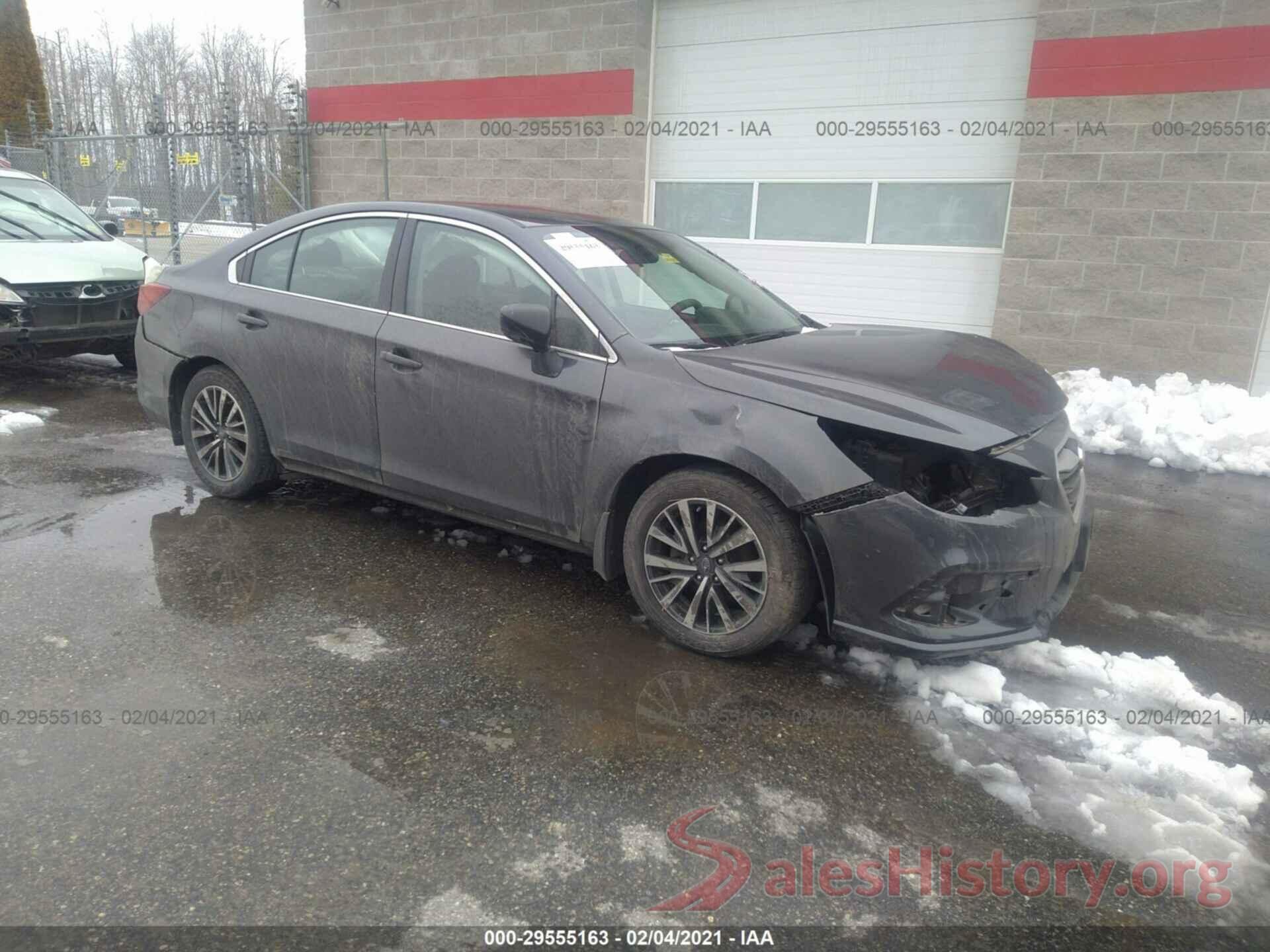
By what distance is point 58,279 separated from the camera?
7.48 m

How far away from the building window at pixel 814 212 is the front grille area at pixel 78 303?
656 cm

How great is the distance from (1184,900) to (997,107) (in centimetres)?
848

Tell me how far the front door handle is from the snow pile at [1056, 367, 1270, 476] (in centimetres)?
477

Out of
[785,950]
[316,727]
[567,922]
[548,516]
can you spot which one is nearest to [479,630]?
[548,516]

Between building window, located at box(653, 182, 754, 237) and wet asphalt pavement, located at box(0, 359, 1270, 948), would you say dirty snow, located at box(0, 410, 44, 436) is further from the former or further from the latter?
building window, located at box(653, 182, 754, 237)

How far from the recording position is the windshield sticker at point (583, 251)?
392 cm

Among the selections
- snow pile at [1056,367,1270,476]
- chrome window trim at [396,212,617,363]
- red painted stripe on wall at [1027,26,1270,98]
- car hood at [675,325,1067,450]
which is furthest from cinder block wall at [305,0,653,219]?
car hood at [675,325,1067,450]

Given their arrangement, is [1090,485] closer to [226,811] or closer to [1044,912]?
[1044,912]

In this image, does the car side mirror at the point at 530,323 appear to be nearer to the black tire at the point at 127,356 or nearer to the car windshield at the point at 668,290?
the car windshield at the point at 668,290

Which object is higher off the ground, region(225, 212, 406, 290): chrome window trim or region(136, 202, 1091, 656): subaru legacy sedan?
region(225, 212, 406, 290): chrome window trim

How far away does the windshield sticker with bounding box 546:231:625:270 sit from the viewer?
154 inches

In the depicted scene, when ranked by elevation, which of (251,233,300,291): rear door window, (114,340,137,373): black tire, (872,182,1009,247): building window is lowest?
(114,340,137,373): black tire

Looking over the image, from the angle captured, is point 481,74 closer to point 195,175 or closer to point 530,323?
point 195,175

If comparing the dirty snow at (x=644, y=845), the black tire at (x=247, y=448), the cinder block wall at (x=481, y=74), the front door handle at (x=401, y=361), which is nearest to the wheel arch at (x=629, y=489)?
the front door handle at (x=401, y=361)
